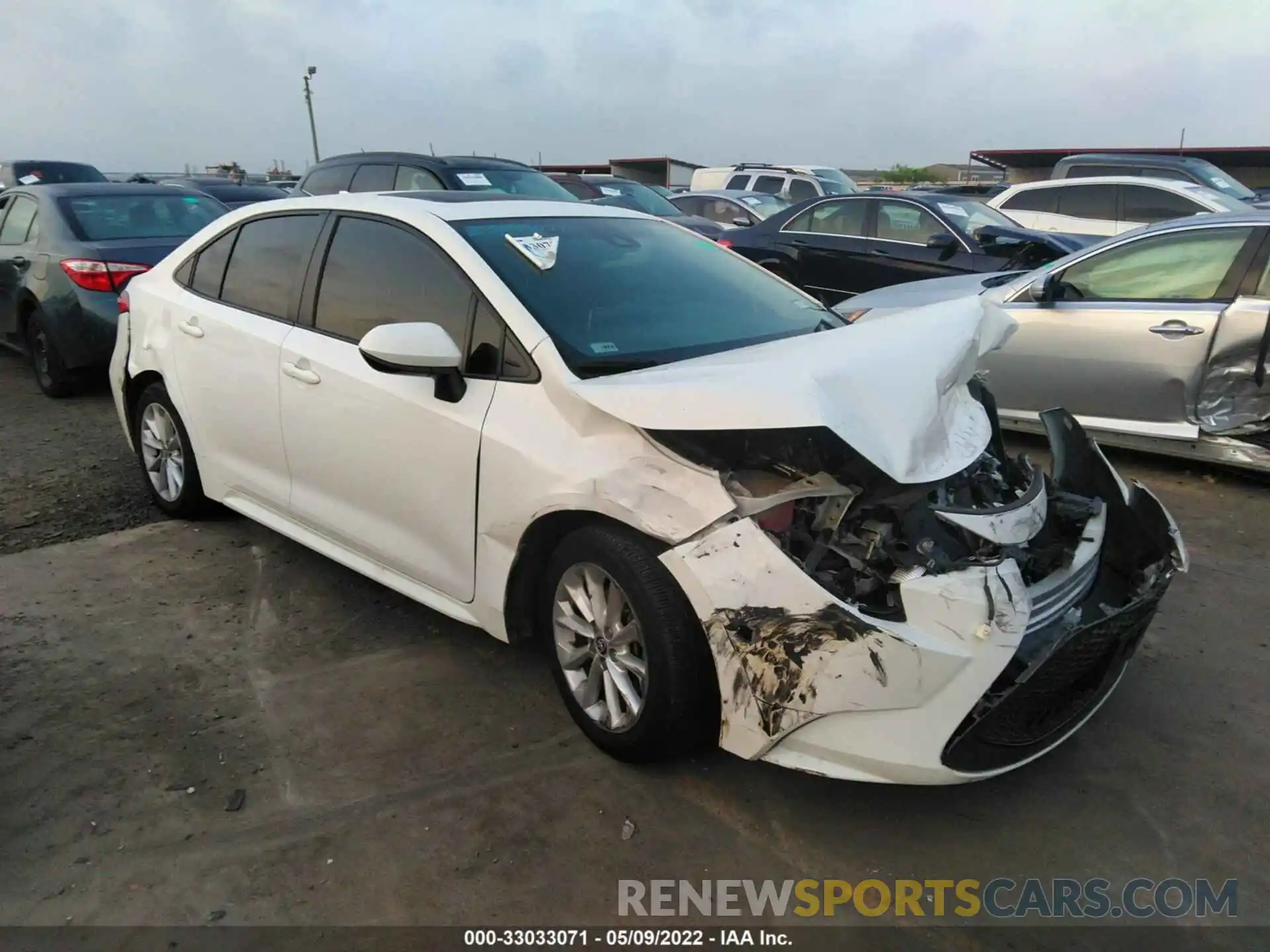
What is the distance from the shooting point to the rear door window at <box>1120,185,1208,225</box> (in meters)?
10.3

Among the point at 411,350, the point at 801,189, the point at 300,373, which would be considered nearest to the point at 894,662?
the point at 411,350

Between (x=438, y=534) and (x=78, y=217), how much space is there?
231 inches

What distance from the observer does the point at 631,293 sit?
11.2ft

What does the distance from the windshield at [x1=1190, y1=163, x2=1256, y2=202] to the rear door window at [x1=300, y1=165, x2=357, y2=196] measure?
33.2ft

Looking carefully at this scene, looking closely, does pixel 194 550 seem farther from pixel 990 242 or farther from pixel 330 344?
pixel 990 242

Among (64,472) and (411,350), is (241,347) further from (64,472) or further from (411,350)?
(64,472)

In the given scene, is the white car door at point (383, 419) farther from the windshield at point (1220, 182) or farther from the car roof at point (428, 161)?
the windshield at point (1220, 182)

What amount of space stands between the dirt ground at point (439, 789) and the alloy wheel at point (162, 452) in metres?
0.84

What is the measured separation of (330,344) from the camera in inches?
141

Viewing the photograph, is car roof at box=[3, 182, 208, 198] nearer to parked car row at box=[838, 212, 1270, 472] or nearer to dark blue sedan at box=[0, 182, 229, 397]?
dark blue sedan at box=[0, 182, 229, 397]

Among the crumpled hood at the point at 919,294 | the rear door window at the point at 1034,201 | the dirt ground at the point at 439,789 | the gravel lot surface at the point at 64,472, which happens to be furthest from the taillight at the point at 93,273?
the rear door window at the point at 1034,201

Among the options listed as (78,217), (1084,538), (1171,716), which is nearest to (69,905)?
(1084,538)

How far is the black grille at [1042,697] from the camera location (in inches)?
94.4

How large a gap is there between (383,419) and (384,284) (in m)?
0.55
